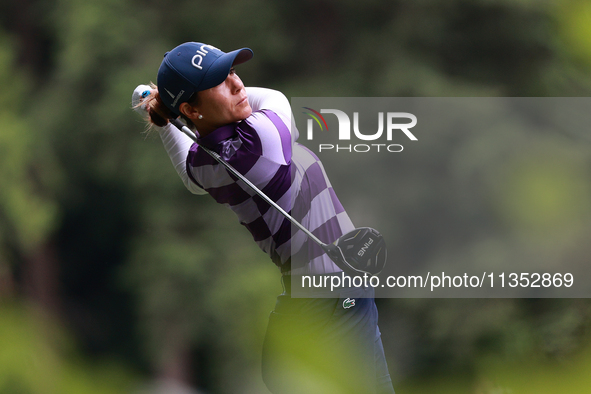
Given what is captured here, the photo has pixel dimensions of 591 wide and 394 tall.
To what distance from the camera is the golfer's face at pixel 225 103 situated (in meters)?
1.74

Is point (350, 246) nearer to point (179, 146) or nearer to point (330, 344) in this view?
point (330, 344)

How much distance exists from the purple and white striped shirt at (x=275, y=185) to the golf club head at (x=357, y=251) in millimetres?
87

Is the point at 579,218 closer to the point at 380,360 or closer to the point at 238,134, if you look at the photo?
the point at 380,360

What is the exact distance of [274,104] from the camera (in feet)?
5.98

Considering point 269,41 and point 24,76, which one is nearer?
point 269,41

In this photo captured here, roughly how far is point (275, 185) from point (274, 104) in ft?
0.72

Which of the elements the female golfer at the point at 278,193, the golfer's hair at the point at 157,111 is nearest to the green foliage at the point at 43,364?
the female golfer at the point at 278,193

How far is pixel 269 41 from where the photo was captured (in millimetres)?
5180

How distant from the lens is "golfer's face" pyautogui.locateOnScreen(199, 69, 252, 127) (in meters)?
1.74

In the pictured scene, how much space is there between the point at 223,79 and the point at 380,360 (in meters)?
0.87

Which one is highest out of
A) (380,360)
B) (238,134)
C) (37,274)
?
(37,274)

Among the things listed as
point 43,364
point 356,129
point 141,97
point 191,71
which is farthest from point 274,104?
point 43,364

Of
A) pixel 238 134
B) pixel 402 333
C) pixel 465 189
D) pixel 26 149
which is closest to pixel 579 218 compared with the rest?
pixel 465 189

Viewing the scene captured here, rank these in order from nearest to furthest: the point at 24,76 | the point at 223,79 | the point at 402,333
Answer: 1. the point at 223,79
2. the point at 402,333
3. the point at 24,76
